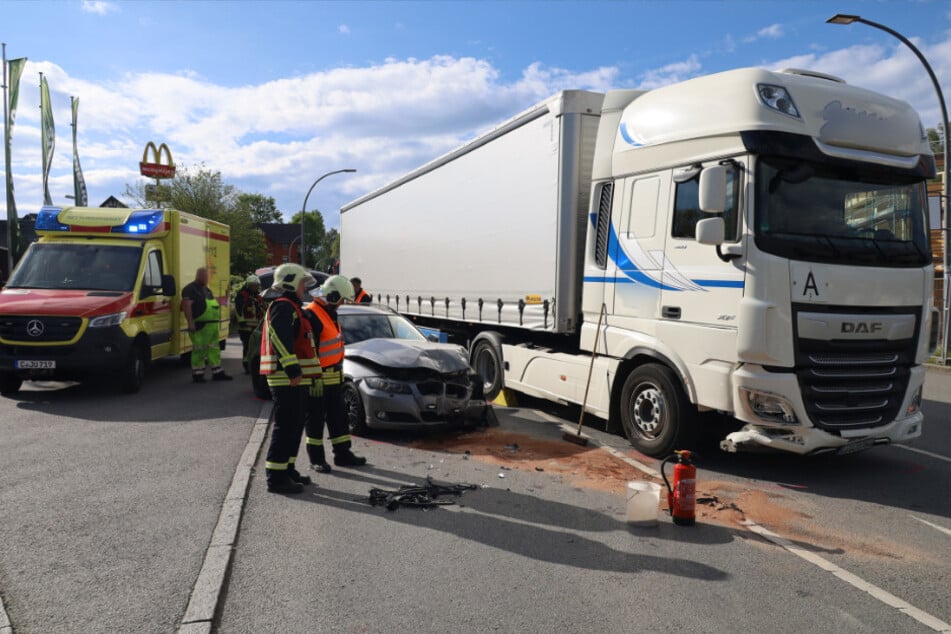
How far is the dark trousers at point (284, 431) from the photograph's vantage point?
223 inches

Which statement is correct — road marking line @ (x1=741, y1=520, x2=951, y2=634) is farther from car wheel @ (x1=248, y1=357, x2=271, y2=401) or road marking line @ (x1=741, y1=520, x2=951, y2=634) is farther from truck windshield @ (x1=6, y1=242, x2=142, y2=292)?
truck windshield @ (x1=6, y1=242, x2=142, y2=292)

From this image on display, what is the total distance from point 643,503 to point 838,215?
3118 mm

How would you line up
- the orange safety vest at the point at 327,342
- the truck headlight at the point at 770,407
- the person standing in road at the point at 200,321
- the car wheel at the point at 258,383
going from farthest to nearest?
the person standing in road at the point at 200,321 < the car wheel at the point at 258,383 < the orange safety vest at the point at 327,342 < the truck headlight at the point at 770,407

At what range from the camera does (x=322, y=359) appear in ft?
20.6

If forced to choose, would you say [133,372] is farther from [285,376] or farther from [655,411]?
[655,411]

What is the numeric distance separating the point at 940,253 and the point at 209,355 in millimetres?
20675

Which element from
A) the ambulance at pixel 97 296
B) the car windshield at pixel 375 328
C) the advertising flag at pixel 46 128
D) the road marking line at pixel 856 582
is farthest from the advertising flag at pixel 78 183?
the road marking line at pixel 856 582

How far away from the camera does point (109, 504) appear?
523cm

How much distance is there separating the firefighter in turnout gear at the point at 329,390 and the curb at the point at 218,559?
24.7 inches

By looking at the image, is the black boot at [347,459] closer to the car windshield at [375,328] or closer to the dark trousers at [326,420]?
the dark trousers at [326,420]

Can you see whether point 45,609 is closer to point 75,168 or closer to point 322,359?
point 322,359

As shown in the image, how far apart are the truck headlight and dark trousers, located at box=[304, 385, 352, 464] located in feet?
11.4

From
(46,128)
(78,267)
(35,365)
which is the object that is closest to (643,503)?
(35,365)

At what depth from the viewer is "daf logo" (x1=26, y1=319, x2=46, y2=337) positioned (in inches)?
377
